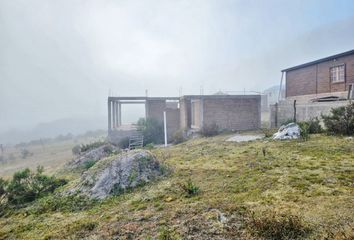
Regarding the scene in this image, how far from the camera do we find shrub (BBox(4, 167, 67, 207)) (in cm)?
→ 720

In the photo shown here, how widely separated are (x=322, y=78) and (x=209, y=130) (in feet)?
28.6

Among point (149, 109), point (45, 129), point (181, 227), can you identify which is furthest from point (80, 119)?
point (181, 227)

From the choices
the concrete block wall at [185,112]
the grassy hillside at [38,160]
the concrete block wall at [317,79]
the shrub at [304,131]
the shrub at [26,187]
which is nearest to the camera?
the shrub at [26,187]

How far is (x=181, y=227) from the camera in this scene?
3844 millimetres

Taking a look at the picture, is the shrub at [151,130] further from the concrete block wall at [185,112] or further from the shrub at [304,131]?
the shrub at [304,131]

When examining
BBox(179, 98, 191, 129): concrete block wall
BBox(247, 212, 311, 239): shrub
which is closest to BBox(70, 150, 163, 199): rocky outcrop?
BBox(247, 212, 311, 239): shrub

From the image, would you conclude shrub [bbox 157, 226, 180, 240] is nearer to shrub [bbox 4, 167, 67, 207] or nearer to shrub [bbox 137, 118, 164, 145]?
shrub [bbox 4, 167, 67, 207]

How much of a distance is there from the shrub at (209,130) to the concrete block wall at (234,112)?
1.03m

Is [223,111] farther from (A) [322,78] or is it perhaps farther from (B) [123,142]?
(B) [123,142]

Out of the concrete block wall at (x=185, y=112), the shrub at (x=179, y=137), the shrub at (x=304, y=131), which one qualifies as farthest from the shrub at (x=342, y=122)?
the concrete block wall at (x=185, y=112)

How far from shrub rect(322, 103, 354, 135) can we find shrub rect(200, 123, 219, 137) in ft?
27.8

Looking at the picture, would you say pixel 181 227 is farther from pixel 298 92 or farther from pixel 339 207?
pixel 298 92

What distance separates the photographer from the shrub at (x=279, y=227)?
10.5 feet

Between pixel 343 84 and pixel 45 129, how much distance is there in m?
136
